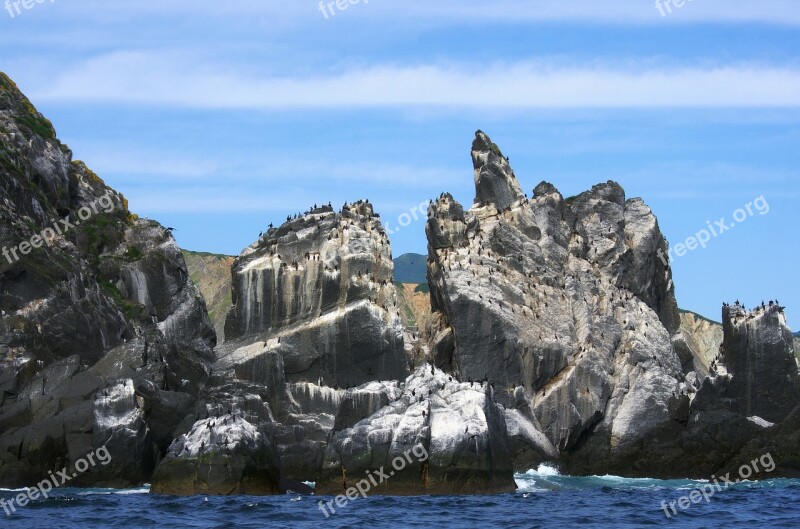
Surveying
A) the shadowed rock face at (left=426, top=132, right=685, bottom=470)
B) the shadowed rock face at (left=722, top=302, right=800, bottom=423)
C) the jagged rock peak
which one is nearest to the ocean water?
the shadowed rock face at (left=722, top=302, right=800, bottom=423)

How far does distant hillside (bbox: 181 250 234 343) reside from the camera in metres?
180

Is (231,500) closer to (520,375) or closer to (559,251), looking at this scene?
(520,375)

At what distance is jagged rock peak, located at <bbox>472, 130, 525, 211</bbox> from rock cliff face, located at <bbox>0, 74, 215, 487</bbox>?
23.9m

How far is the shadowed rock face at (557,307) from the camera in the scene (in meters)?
91.5

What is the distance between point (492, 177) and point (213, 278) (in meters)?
85.7

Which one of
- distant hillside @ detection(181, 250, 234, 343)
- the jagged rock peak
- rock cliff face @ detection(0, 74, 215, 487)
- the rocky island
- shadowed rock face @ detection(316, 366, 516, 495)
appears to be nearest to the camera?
shadowed rock face @ detection(316, 366, 516, 495)

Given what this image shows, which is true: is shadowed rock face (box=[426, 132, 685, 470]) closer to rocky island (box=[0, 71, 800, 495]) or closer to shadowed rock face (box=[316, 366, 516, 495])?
rocky island (box=[0, 71, 800, 495])

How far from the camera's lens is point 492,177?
106m

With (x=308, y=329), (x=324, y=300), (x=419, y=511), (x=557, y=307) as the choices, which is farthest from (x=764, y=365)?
(x=419, y=511)

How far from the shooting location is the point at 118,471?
72875 mm

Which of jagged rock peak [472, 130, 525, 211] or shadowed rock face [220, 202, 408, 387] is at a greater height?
jagged rock peak [472, 130, 525, 211]

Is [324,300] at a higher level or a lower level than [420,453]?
higher

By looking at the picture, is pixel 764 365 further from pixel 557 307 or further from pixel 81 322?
pixel 81 322

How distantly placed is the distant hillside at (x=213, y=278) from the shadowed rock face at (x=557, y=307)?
77.7 m
